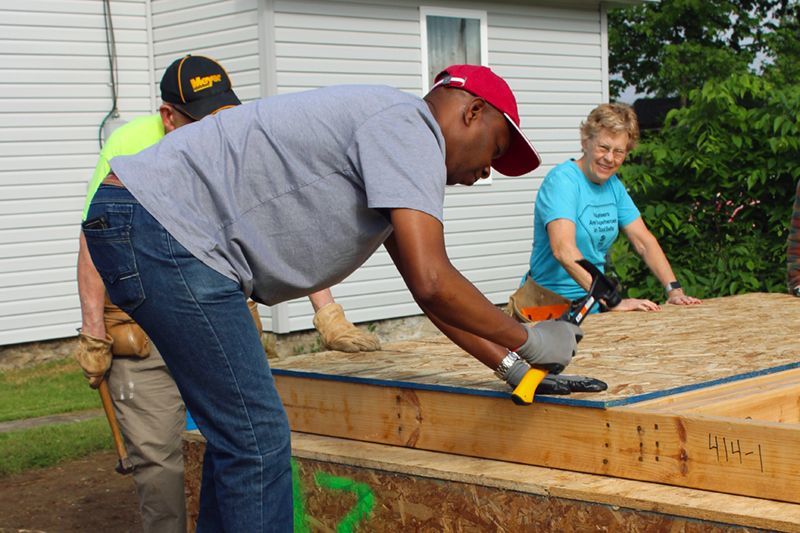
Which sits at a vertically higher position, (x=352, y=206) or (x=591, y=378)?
(x=352, y=206)

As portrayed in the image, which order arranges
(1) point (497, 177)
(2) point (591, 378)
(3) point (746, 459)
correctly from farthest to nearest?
(1) point (497, 177)
(2) point (591, 378)
(3) point (746, 459)

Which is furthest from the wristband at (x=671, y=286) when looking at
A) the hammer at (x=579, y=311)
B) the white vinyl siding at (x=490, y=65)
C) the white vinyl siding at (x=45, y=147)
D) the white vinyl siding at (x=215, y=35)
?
the white vinyl siding at (x=45, y=147)

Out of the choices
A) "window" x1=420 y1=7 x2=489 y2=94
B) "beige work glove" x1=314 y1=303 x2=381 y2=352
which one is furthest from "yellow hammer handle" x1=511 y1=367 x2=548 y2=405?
"window" x1=420 y1=7 x2=489 y2=94

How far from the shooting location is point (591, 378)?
11.2ft

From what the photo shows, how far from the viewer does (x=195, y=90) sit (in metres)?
4.15

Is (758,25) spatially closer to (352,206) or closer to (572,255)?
(572,255)

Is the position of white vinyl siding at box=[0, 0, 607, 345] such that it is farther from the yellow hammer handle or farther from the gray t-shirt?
the gray t-shirt

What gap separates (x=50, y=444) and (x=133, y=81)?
16.0 ft

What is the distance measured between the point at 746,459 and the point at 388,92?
4.25ft

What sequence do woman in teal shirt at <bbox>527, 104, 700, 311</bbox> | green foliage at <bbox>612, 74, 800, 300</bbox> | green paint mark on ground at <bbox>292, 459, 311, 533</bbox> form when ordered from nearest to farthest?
green paint mark on ground at <bbox>292, 459, 311, 533</bbox> < woman in teal shirt at <bbox>527, 104, 700, 311</bbox> < green foliage at <bbox>612, 74, 800, 300</bbox>

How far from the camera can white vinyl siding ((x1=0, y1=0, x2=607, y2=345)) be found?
10.3 metres

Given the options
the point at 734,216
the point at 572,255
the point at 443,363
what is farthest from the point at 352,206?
the point at 734,216

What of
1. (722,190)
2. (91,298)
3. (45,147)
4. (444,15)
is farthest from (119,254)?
(444,15)

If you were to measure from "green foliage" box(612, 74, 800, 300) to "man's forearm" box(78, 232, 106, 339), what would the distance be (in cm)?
485
